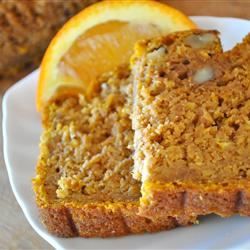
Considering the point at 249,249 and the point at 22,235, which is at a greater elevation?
the point at 249,249

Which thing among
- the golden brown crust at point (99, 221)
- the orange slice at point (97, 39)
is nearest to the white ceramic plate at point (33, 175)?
the golden brown crust at point (99, 221)

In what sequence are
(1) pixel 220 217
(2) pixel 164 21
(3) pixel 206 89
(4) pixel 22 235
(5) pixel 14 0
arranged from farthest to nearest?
(5) pixel 14 0 < (2) pixel 164 21 < (4) pixel 22 235 < (3) pixel 206 89 < (1) pixel 220 217

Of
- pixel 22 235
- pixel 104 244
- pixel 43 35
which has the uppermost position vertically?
pixel 43 35

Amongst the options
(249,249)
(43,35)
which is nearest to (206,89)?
(249,249)

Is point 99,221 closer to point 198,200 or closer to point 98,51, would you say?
point 198,200

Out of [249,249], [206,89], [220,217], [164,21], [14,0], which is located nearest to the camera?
[249,249]

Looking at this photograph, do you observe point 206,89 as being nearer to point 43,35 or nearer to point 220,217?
→ point 220,217
